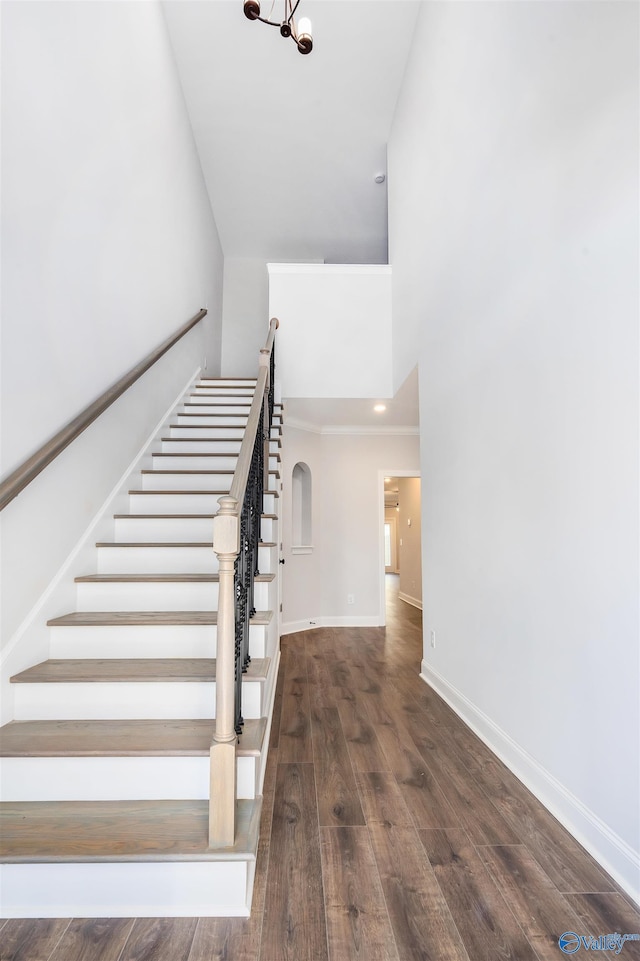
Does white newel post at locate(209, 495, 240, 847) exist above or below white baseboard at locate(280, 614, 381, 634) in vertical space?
above

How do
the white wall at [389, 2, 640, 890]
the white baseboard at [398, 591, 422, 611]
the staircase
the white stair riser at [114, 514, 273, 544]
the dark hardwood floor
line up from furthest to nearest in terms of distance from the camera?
the white baseboard at [398, 591, 422, 611] < the white stair riser at [114, 514, 273, 544] < the white wall at [389, 2, 640, 890] < the staircase < the dark hardwood floor

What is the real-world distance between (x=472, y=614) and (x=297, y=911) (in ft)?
5.61

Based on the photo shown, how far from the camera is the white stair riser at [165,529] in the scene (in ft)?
9.55

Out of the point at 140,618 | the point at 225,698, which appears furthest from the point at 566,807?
the point at 140,618

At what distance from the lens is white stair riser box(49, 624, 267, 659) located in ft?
7.10

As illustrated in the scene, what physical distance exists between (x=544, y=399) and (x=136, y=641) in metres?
2.04

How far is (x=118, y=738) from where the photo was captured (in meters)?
1.72

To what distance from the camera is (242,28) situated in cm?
412

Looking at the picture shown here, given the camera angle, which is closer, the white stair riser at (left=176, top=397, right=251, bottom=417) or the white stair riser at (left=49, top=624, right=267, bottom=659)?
the white stair riser at (left=49, top=624, right=267, bottom=659)

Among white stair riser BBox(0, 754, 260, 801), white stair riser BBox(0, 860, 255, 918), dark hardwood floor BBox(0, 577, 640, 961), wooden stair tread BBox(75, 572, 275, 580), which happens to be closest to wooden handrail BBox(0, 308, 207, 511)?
wooden stair tread BBox(75, 572, 275, 580)

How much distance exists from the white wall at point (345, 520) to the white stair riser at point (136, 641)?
3.58 metres

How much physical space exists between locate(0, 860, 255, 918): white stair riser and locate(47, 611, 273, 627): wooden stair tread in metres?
0.86

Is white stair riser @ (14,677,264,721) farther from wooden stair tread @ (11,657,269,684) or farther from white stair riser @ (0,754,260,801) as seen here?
white stair riser @ (0,754,260,801)

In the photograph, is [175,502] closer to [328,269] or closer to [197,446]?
[197,446]
